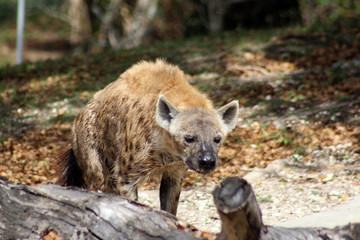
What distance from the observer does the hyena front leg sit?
15.0 ft

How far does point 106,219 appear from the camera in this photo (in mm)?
2996

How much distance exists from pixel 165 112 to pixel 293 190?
1976mm

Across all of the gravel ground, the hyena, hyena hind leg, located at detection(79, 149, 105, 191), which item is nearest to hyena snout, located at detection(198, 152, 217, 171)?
the hyena

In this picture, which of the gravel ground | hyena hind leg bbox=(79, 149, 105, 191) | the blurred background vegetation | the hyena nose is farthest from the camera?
the blurred background vegetation

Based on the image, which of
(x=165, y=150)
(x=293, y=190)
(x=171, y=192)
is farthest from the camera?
(x=293, y=190)

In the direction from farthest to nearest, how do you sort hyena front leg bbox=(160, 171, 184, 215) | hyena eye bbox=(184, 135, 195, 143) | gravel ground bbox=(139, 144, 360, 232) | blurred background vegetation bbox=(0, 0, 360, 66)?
1. blurred background vegetation bbox=(0, 0, 360, 66)
2. gravel ground bbox=(139, 144, 360, 232)
3. hyena front leg bbox=(160, 171, 184, 215)
4. hyena eye bbox=(184, 135, 195, 143)

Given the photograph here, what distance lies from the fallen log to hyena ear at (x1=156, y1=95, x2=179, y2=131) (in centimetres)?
112

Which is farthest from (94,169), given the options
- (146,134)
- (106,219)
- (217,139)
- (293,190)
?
(293,190)

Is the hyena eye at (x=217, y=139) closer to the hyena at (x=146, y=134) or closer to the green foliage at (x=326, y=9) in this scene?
the hyena at (x=146, y=134)

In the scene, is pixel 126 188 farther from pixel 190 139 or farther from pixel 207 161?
pixel 207 161

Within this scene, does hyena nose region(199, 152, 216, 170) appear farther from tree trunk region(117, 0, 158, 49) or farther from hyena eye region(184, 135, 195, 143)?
tree trunk region(117, 0, 158, 49)

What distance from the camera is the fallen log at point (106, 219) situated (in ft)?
8.75

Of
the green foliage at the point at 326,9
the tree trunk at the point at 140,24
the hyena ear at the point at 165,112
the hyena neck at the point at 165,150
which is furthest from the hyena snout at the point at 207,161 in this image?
the tree trunk at the point at 140,24

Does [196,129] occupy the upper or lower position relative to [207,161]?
upper
